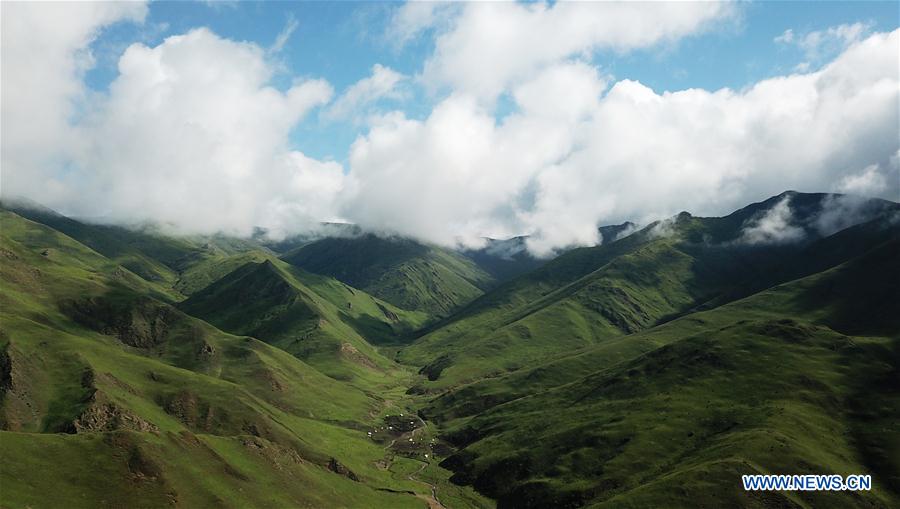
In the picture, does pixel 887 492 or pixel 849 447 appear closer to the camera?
pixel 887 492

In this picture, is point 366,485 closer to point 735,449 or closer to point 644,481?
point 644,481

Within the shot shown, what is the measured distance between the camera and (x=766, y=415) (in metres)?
198

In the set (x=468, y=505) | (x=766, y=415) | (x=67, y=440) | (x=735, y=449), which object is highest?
(x=766, y=415)

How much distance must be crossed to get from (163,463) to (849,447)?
207m

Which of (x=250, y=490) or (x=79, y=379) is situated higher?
(x=79, y=379)

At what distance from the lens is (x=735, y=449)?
174 metres

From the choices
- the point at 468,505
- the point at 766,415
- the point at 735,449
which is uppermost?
the point at 766,415

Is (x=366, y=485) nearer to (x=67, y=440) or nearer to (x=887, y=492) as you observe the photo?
(x=67, y=440)

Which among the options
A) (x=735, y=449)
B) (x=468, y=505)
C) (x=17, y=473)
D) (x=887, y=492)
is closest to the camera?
(x=17, y=473)

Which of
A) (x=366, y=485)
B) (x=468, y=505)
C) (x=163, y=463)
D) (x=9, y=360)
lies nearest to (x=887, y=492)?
(x=468, y=505)

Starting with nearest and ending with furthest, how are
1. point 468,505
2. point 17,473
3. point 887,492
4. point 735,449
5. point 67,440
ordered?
point 17,473
point 67,440
point 887,492
point 735,449
point 468,505

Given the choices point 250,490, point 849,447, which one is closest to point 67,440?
point 250,490

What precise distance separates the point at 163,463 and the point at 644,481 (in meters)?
141

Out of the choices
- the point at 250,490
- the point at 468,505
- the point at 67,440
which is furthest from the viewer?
the point at 468,505
